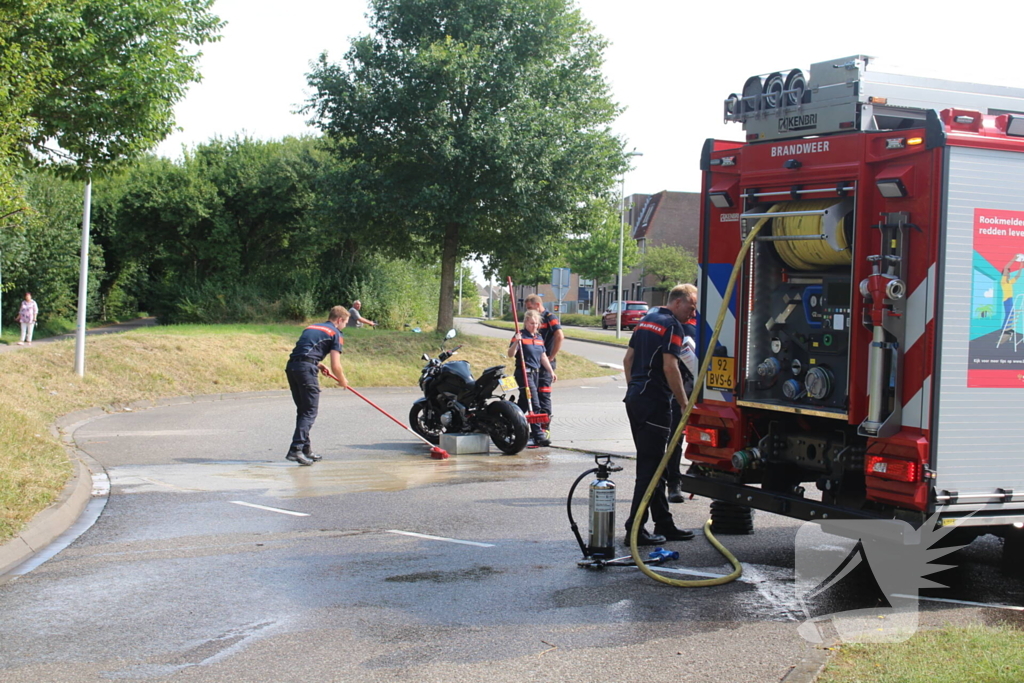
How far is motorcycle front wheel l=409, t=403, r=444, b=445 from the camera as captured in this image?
1312 centimetres

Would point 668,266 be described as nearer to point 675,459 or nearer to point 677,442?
point 675,459

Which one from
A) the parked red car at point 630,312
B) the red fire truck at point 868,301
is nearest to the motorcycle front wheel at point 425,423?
the red fire truck at point 868,301

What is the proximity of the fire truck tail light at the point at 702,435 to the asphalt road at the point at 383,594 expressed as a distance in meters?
0.82

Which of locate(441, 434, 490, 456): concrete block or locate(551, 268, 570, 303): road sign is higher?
locate(551, 268, 570, 303): road sign

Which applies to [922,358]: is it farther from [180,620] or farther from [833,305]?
[180,620]

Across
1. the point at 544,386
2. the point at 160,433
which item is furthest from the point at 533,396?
the point at 160,433

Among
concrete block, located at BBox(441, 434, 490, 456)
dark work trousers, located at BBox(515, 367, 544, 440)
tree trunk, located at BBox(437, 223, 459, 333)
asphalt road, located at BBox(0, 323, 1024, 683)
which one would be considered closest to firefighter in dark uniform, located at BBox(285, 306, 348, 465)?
asphalt road, located at BBox(0, 323, 1024, 683)

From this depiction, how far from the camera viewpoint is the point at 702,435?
7.12 m

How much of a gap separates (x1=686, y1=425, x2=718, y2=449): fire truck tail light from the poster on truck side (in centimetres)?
190

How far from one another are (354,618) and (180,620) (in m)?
0.99

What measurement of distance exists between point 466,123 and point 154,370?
Result: 9.69 metres

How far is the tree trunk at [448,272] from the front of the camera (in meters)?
26.2

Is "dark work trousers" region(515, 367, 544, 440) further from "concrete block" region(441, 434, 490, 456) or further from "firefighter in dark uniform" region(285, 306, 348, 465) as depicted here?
"firefighter in dark uniform" region(285, 306, 348, 465)

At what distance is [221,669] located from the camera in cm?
471
